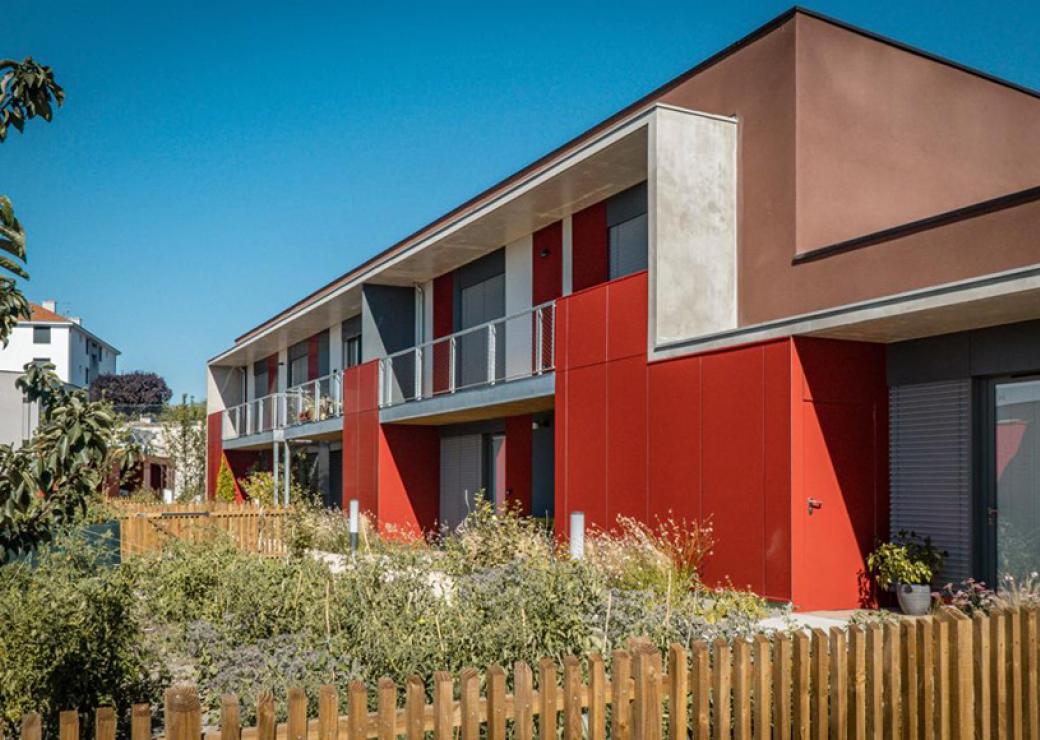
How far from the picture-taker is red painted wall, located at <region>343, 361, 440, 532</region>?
22766mm

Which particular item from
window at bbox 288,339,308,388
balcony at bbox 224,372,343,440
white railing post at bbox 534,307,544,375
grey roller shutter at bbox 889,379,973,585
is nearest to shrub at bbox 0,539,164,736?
grey roller shutter at bbox 889,379,973,585

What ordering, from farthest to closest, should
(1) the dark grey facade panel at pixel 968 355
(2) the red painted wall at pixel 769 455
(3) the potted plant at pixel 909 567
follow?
(2) the red painted wall at pixel 769 455
(3) the potted plant at pixel 909 567
(1) the dark grey facade panel at pixel 968 355

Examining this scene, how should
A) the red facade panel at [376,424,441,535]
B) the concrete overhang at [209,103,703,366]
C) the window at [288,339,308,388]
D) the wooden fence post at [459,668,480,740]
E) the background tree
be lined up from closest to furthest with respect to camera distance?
the wooden fence post at [459,668,480,740]
the concrete overhang at [209,103,703,366]
the red facade panel at [376,424,441,535]
the window at [288,339,308,388]
the background tree

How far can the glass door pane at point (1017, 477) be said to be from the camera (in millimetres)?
11055

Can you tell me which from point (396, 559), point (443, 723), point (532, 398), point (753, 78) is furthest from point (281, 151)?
point (443, 723)

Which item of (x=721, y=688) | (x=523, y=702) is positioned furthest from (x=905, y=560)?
(x=523, y=702)

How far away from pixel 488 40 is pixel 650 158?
2780 mm

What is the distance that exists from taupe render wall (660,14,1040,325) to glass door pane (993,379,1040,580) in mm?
1892

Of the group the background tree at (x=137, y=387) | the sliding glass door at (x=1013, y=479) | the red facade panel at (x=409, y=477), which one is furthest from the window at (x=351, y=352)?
the background tree at (x=137, y=387)

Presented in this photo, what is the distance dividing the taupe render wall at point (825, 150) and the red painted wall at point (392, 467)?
10.6 metres

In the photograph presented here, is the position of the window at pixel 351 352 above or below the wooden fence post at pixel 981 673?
above

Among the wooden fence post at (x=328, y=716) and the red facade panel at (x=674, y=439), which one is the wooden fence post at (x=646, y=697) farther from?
the red facade panel at (x=674, y=439)

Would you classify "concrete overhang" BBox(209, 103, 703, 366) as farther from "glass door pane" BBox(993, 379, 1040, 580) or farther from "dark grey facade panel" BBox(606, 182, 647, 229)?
"glass door pane" BBox(993, 379, 1040, 580)

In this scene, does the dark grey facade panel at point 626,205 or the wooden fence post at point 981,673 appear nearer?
the wooden fence post at point 981,673
